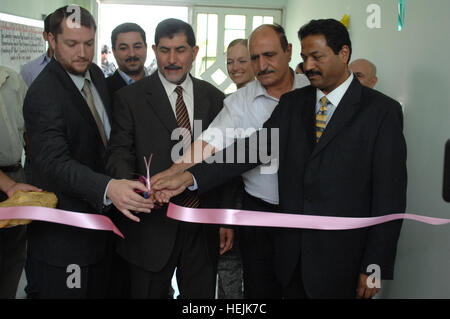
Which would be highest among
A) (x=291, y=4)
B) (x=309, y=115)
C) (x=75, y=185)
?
(x=291, y=4)

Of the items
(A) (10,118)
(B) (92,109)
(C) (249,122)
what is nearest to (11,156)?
(A) (10,118)

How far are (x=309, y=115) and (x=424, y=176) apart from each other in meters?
1.00

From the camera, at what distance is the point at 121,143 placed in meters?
2.13

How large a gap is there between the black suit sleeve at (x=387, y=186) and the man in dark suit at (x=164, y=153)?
34.6 inches

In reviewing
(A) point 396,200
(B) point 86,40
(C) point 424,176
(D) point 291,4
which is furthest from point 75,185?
(D) point 291,4

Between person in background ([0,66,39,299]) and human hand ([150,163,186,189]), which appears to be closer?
human hand ([150,163,186,189])

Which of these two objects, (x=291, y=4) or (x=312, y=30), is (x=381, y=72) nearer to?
(x=312, y=30)

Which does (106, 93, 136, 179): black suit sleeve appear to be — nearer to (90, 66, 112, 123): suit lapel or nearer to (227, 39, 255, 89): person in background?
(90, 66, 112, 123): suit lapel

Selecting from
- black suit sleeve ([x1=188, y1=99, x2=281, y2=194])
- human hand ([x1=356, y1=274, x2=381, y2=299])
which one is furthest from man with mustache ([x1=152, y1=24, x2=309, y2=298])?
human hand ([x1=356, y1=274, x2=381, y2=299])

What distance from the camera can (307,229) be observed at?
6.15ft

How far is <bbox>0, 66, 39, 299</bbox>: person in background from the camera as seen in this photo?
248 centimetres

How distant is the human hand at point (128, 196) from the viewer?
190 centimetres

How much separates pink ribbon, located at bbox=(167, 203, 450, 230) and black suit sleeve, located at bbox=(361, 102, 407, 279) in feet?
0.14

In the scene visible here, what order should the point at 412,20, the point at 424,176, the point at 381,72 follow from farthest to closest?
the point at 381,72
the point at 412,20
the point at 424,176
